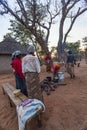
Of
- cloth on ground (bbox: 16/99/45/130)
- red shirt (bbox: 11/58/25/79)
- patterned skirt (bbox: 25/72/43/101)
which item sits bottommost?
cloth on ground (bbox: 16/99/45/130)

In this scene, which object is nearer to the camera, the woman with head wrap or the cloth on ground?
the cloth on ground

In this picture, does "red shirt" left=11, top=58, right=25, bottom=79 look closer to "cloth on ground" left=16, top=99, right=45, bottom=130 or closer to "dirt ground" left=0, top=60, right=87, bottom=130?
"dirt ground" left=0, top=60, right=87, bottom=130

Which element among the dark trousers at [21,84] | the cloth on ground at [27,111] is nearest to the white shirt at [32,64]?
the cloth on ground at [27,111]

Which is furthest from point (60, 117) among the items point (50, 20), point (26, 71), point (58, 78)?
point (50, 20)

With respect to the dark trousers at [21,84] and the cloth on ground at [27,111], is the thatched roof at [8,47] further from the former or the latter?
the cloth on ground at [27,111]

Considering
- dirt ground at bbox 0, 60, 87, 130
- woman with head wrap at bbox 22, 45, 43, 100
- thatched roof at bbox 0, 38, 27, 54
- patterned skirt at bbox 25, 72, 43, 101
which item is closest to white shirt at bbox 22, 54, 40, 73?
woman with head wrap at bbox 22, 45, 43, 100

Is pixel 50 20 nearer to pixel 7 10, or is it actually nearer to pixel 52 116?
pixel 7 10

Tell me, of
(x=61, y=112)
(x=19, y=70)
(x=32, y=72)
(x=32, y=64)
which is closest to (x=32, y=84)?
(x=32, y=72)

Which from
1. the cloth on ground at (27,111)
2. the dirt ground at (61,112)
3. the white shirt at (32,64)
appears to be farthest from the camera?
the white shirt at (32,64)

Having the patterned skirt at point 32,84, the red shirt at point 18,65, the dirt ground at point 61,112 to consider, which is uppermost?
the red shirt at point 18,65

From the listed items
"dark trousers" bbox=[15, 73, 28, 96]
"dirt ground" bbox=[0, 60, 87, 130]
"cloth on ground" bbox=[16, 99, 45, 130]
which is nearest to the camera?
"cloth on ground" bbox=[16, 99, 45, 130]

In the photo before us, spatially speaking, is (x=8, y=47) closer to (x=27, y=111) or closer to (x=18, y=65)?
(x=18, y=65)

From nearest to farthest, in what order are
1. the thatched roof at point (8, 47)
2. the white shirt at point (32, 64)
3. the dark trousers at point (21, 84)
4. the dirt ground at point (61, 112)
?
1. the dirt ground at point (61, 112)
2. the white shirt at point (32, 64)
3. the dark trousers at point (21, 84)
4. the thatched roof at point (8, 47)

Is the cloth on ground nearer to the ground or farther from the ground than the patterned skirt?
nearer to the ground
